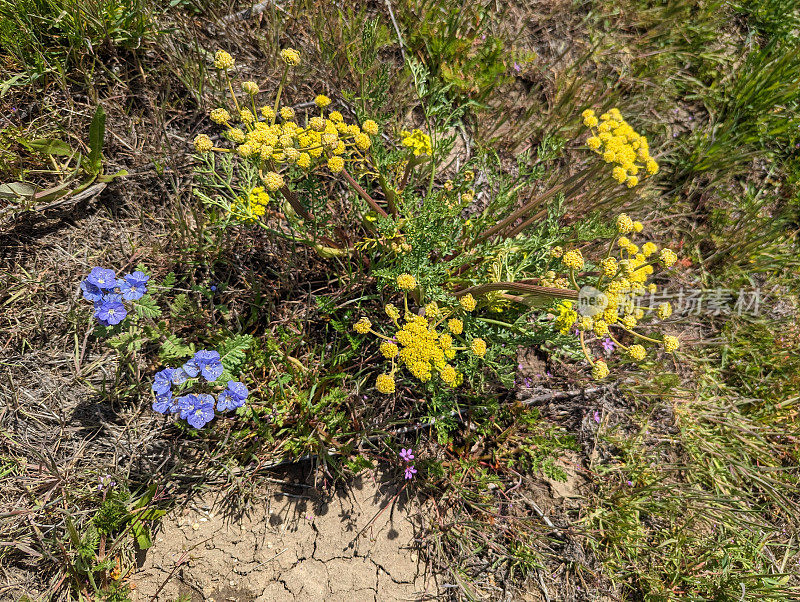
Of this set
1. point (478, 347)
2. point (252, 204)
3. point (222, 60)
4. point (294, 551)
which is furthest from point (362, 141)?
point (294, 551)

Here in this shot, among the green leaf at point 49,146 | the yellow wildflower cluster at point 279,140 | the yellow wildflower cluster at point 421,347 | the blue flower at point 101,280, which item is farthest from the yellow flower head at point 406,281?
the green leaf at point 49,146

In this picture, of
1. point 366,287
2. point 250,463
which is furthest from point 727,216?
point 250,463

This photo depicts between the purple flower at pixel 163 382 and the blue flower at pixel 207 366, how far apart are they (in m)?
0.12

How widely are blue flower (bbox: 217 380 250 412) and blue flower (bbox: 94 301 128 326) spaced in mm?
695

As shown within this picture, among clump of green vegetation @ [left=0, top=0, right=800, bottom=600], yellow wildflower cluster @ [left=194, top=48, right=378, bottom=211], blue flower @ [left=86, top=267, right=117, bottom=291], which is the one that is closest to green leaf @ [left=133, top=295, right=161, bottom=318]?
clump of green vegetation @ [left=0, top=0, right=800, bottom=600]

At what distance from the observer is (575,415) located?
3750 mm

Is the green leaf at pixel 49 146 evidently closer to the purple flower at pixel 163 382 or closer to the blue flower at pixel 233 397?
the purple flower at pixel 163 382

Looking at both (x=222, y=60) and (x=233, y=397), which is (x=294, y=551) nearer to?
(x=233, y=397)

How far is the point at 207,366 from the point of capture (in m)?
2.66

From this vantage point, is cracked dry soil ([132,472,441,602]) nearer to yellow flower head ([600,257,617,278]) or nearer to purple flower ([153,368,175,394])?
purple flower ([153,368,175,394])

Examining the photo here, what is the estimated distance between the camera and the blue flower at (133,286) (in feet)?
8.61

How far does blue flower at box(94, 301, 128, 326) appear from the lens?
100 inches

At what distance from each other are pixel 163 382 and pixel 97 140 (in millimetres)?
1734

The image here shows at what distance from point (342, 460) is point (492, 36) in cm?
391
